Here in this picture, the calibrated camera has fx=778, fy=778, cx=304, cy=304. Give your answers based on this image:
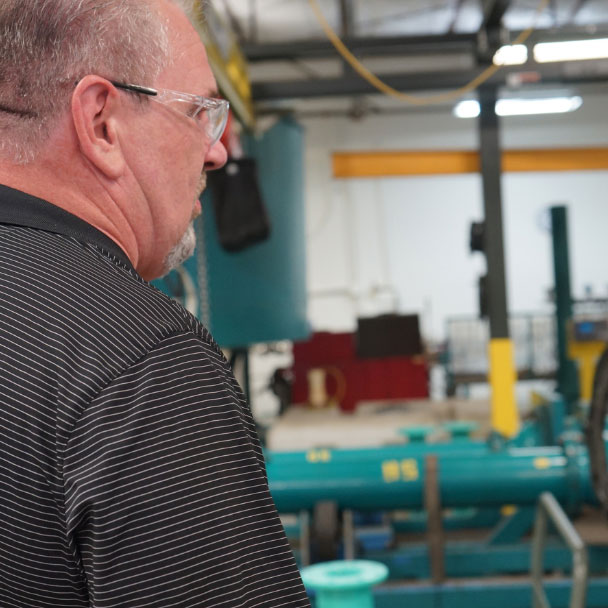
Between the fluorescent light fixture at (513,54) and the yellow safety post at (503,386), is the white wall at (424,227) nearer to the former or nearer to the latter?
the yellow safety post at (503,386)

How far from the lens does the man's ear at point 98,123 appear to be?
28.5 inches

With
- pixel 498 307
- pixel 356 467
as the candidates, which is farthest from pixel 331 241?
pixel 356 467

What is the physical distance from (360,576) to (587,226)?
11211 mm

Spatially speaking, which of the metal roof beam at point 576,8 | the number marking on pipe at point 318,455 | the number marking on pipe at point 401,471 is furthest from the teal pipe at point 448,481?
the metal roof beam at point 576,8

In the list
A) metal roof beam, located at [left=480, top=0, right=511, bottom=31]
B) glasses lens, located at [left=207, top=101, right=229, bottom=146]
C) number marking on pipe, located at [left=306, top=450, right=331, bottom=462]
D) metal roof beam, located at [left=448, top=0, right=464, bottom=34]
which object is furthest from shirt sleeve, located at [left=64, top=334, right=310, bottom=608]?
metal roof beam, located at [left=448, top=0, right=464, bottom=34]

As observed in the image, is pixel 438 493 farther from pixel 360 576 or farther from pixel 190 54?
pixel 190 54

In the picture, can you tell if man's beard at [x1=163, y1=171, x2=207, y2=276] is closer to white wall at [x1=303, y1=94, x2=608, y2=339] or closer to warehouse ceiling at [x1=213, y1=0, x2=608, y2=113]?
warehouse ceiling at [x1=213, y1=0, x2=608, y2=113]

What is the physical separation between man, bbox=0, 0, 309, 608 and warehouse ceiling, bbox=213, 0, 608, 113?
531cm

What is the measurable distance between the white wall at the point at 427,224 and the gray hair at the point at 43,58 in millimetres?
10885

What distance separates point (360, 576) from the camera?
192 centimetres

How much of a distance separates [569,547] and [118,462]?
2418 millimetres

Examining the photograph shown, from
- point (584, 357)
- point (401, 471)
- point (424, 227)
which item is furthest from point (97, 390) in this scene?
point (424, 227)

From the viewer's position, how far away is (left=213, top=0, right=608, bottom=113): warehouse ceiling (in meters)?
6.45

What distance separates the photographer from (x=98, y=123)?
75cm
